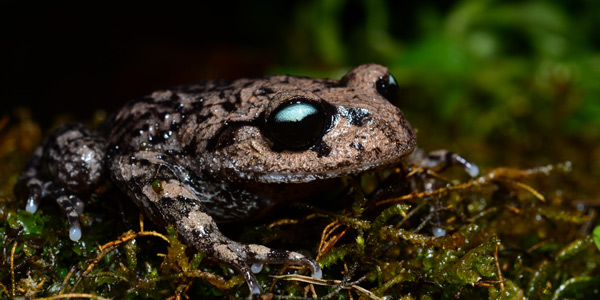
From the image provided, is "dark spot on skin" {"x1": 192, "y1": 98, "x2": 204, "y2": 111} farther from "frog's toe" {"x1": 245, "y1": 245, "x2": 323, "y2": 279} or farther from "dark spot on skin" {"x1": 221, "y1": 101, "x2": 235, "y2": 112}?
"frog's toe" {"x1": 245, "y1": 245, "x2": 323, "y2": 279}

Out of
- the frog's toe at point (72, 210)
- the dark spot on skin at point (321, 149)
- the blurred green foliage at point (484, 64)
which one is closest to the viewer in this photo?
the dark spot on skin at point (321, 149)

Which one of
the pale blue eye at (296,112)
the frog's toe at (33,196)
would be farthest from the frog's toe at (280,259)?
the frog's toe at (33,196)

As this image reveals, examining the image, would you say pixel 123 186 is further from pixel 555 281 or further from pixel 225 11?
pixel 225 11

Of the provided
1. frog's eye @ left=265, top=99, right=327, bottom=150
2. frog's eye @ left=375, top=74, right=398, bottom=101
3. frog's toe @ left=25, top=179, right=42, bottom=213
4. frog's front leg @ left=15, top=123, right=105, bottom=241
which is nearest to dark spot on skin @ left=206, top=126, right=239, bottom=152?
frog's eye @ left=265, top=99, right=327, bottom=150

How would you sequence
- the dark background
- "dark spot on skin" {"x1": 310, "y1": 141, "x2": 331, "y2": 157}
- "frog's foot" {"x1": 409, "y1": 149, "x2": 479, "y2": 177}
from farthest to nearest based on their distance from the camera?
the dark background
"frog's foot" {"x1": 409, "y1": 149, "x2": 479, "y2": 177}
"dark spot on skin" {"x1": 310, "y1": 141, "x2": 331, "y2": 157}

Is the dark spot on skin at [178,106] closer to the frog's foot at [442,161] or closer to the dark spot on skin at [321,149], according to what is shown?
the dark spot on skin at [321,149]

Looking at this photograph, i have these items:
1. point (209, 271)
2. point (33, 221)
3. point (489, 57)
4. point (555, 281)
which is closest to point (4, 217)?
point (33, 221)

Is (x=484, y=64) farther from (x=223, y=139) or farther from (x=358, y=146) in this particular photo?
(x=223, y=139)

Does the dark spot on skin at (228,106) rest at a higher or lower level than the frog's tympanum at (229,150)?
higher
